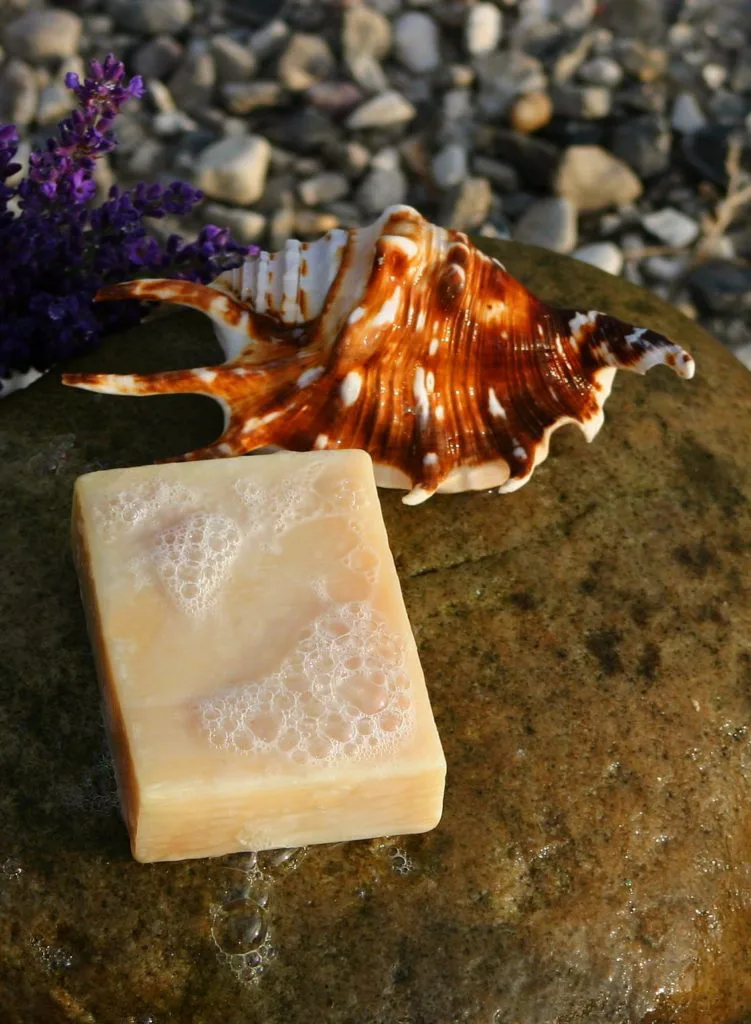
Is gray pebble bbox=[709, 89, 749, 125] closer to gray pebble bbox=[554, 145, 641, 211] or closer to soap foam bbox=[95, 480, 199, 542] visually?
gray pebble bbox=[554, 145, 641, 211]

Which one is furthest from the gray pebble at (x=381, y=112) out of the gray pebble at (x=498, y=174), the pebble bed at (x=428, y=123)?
the gray pebble at (x=498, y=174)

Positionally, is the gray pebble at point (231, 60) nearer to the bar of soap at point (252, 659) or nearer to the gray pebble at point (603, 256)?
the gray pebble at point (603, 256)

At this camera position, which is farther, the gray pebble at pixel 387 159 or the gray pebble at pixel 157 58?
the gray pebble at pixel 157 58

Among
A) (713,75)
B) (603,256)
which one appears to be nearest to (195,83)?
(603,256)

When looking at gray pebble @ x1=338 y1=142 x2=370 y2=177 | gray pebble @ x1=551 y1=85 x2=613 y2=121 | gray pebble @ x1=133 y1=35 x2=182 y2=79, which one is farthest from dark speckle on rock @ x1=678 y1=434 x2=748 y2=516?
gray pebble @ x1=133 y1=35 x2=182 y2=79

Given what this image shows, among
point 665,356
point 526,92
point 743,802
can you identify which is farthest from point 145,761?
point 526,92

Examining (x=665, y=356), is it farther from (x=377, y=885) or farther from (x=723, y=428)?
(x=377, y=885)
